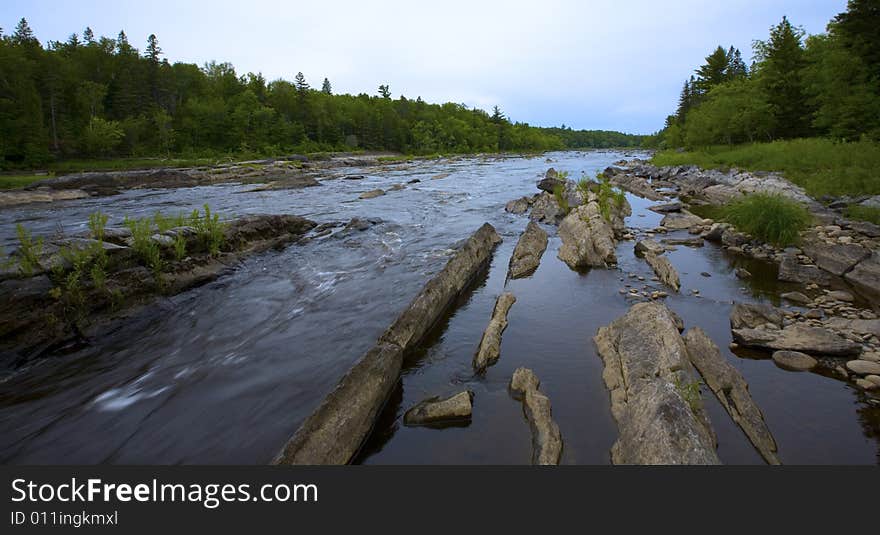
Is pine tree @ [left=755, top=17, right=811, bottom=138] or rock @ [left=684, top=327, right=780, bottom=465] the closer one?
rock @ [left=684, top=327, right=780, bottom=465]

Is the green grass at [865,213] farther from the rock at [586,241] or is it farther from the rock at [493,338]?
the rock at [493,338]

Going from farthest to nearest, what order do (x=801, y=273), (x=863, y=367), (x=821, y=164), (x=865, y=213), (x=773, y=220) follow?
(x=821, y=164) → (x=865, y=213) → (x=773, y=220) → (x=801, y=273) → (x=863, y=367)

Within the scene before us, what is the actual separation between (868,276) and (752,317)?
420 cm

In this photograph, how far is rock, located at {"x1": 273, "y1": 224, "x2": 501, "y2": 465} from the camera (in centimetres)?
434

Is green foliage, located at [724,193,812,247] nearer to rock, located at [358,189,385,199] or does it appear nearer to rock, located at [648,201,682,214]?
rock, located at [648,201,682,214]

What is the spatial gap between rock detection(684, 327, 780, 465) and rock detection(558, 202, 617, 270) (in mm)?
5599

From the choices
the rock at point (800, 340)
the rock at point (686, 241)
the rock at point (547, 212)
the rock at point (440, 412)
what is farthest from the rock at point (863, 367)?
the rock at point (547, 212)

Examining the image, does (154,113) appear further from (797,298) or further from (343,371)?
(797,298)

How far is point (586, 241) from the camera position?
42.6 feet

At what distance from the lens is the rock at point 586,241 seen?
1217 cm

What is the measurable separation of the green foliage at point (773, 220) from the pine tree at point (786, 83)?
3218cm

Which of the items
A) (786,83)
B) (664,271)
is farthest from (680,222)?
(786,83)

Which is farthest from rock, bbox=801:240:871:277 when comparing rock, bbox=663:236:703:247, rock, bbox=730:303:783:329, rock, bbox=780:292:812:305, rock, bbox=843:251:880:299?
rock, bbox=730:303:783:329

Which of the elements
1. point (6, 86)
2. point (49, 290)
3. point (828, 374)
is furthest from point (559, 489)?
point (6, 86)
